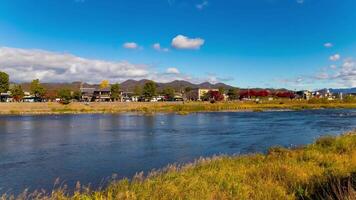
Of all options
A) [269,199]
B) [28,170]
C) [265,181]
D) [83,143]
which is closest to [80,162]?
[28,170]

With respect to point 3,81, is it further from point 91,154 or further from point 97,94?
point 91,154

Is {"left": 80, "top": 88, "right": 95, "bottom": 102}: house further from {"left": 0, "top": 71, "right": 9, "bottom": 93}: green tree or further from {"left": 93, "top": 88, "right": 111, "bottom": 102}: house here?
{"left": 0, "top": 71, "right": 9, "bottom": 93}: green tree

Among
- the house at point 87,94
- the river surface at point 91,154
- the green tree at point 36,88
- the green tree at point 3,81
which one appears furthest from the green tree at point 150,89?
the river surface at point 91,154

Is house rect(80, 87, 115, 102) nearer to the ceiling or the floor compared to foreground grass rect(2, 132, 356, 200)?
nearer to the ceiling

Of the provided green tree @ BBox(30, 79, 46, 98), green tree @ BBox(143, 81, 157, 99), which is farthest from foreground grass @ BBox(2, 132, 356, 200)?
green tree @ BBox(143, 81, 157, 99)

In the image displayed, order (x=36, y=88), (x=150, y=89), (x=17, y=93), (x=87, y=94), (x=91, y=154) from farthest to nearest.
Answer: (x=87, y=94) → (x=150, y=89) → (x=36, y=88) → (x=17, y=93) → (x=91, y=154)

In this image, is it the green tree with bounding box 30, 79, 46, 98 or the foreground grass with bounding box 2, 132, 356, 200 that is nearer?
the foreground grass with bounding box 2, 132, 356, 200

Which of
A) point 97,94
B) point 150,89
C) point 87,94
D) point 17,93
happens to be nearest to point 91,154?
point 17,93

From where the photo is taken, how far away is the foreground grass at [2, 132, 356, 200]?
10.7 meters

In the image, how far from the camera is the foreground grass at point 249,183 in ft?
35.1

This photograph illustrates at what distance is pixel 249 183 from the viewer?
43.4 feet

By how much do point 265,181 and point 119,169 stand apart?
36.0 feet

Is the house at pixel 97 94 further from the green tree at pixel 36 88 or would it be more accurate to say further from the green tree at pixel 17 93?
the green tree at pixel 17 93

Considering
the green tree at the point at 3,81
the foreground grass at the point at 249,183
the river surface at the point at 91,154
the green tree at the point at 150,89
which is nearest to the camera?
the foreground grass at the point at 249,183
